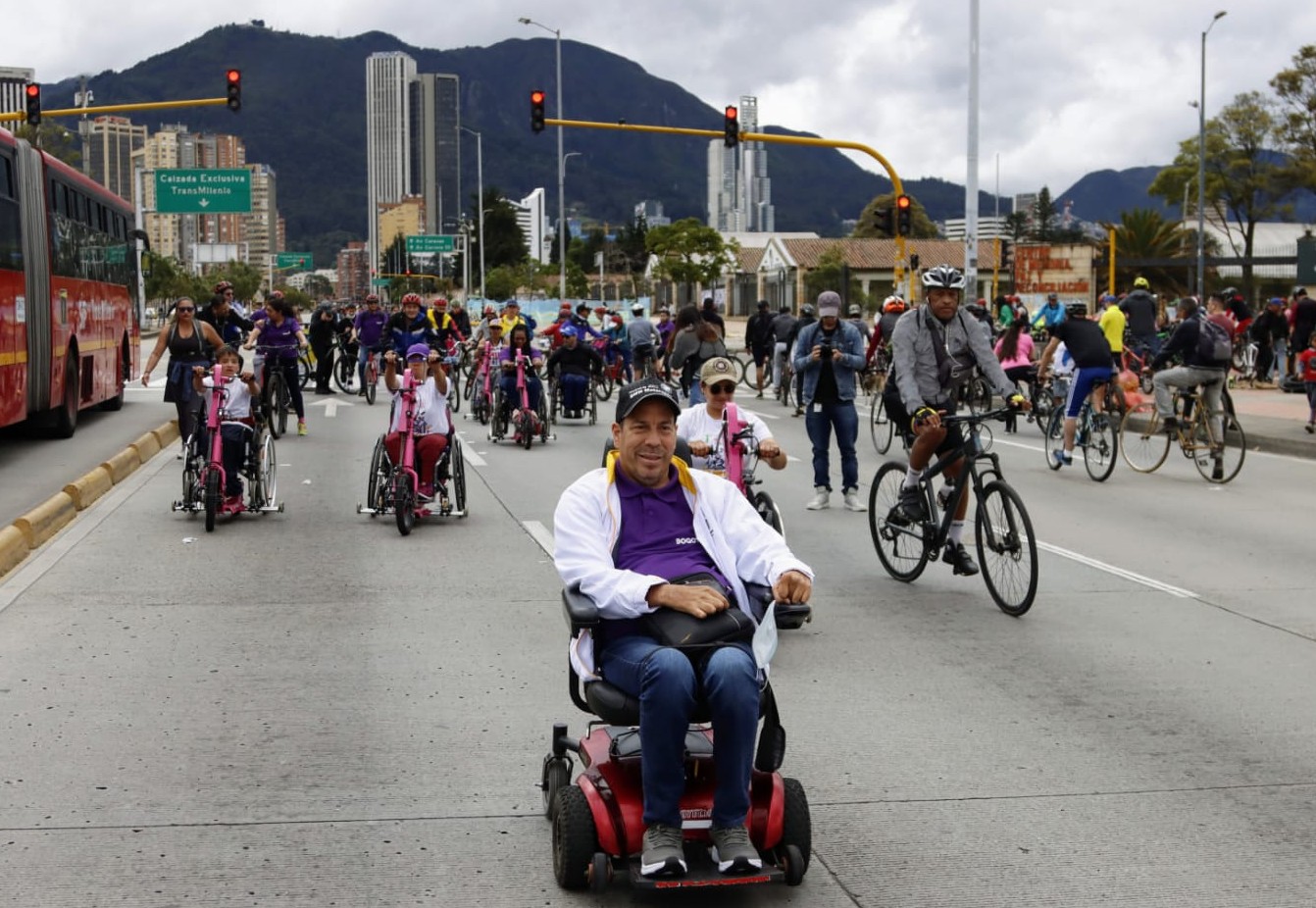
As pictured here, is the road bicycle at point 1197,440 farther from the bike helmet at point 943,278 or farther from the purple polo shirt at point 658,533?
the purple polo shirt at point 658,533

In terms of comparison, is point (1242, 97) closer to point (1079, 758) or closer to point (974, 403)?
point (974, 403)

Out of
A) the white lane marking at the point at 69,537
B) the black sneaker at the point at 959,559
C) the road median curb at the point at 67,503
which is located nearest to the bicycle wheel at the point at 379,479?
the white lane marking at the point at 69,537

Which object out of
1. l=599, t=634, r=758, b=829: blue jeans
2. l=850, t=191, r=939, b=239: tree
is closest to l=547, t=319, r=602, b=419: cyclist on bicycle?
l=599, t=634, r=758, b=829: blue jeans

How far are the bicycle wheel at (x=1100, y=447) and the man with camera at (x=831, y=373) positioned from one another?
12.1 ft

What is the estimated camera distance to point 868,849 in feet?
16.8

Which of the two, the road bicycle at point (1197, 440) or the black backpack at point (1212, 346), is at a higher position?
the black backpack at point (1212, 346)

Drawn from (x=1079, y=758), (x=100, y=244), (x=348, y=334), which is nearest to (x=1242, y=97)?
(x=348, y=334)

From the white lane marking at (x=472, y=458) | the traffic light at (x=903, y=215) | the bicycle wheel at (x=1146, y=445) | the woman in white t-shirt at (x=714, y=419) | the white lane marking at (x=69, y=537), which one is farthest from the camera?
the traffic light at (x=903, y=215)

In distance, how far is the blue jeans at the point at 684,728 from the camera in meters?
4.52

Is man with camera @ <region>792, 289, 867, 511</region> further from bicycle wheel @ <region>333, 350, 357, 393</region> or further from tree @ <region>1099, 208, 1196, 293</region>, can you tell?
tree @ <region>1099, 208, 1196, 293</region>

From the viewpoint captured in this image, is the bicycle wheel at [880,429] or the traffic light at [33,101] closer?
the bicycle wheel at [880,429]

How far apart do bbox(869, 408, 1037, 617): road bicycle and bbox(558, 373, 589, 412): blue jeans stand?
1370cm

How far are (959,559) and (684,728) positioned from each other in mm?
5440

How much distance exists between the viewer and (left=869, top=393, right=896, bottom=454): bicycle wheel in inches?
767
